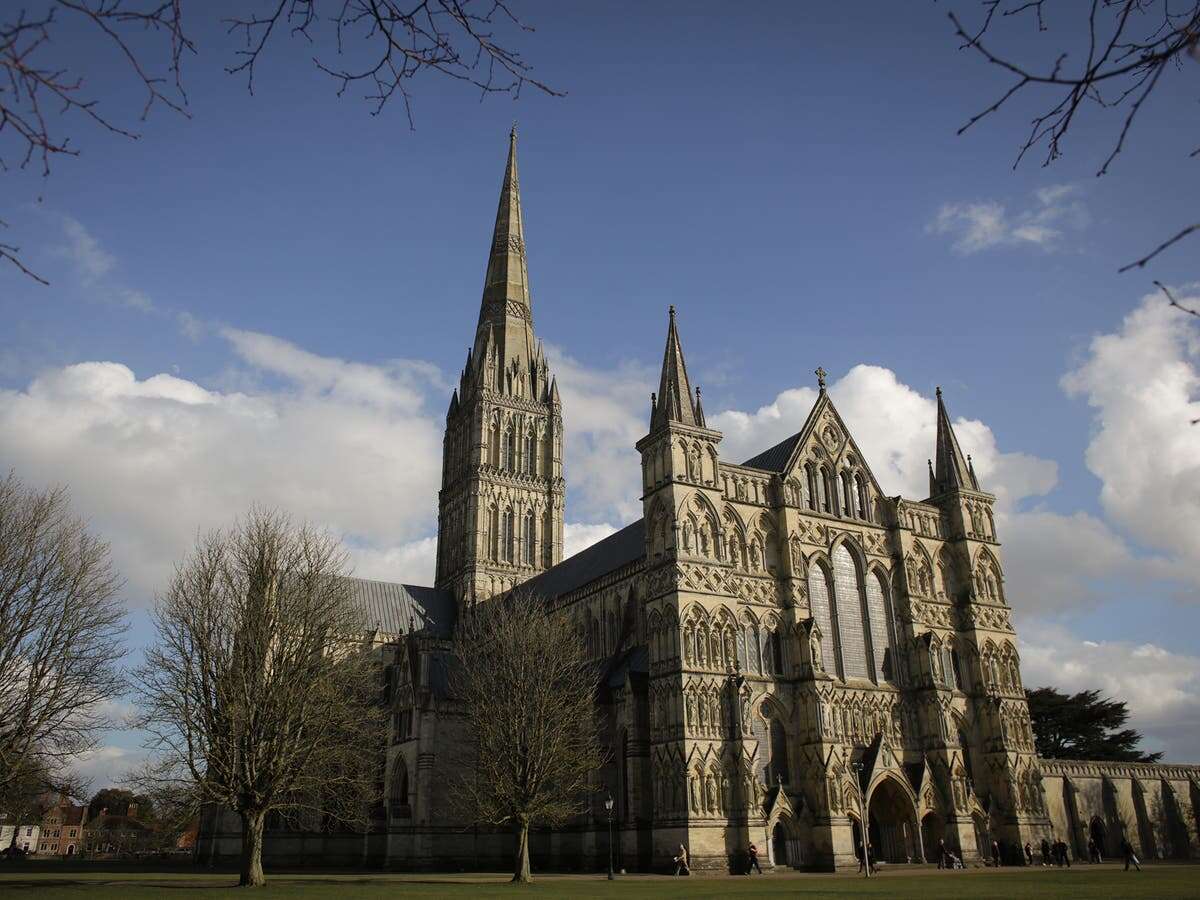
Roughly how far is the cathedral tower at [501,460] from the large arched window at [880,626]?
2899 centimetres

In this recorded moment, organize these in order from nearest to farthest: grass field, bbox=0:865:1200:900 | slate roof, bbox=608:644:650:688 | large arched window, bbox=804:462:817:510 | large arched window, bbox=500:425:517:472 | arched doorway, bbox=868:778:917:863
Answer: grass field, bbox=0:865:1200:900 < arched doorway, bbox=868:778:917:863 < slate roof, bbox=608:644:650:688 < large arched window, bbox=804:462:817:510 < large arched window, bbox=500:425:517:472

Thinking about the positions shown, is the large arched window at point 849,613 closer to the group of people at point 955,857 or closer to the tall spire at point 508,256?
the group of people at point 955,857

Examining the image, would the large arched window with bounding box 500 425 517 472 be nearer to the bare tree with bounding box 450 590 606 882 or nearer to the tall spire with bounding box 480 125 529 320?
the tall spire with bounding box 480 125 529 320

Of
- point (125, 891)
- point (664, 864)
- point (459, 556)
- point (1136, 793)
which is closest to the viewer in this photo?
point (125, 891)

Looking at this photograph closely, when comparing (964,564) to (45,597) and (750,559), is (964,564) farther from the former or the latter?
(45,597)

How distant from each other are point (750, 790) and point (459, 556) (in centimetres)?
3576

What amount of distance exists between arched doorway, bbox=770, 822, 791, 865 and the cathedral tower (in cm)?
3177

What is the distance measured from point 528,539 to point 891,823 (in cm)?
3458

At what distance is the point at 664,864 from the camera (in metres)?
33.9

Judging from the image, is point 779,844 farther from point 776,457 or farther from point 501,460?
point 501,460

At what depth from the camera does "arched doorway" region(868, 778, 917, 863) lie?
37625 millimetres

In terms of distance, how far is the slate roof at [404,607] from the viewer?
6141 centimetres

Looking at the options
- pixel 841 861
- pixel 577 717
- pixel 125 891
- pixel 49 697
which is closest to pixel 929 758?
pixel 841 861

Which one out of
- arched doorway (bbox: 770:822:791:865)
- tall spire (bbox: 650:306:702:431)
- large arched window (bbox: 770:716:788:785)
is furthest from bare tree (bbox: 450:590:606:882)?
tall spire (bbox: 650:306:702:431)
